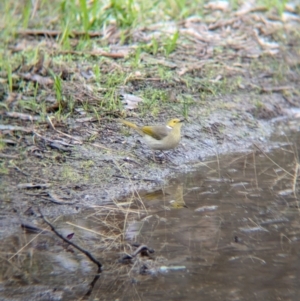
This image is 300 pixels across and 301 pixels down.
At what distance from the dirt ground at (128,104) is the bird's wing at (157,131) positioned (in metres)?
0.27

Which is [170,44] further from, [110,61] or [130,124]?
[130,124]

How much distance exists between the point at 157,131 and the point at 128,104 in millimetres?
1063

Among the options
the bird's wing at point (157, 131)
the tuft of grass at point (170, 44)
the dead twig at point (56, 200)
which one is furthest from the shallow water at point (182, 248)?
the tuft of grass at point (170, 44)

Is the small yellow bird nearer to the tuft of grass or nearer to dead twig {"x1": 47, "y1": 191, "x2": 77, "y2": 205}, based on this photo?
dead twig {"x1": 47, "y1": 191, "x2": 77, "y2": 205}

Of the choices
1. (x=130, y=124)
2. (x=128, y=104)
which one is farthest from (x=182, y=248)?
(x=128, y=104)

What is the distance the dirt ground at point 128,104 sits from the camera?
668 centimetres

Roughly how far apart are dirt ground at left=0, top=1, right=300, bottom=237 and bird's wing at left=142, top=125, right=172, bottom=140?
0.27 meters

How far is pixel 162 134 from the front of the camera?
24.1ft

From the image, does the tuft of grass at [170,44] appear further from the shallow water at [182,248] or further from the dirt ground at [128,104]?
the shallow water at [182,248]

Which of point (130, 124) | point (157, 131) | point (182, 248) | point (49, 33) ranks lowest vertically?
point (49, 33)

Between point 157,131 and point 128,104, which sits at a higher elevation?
point 157,131

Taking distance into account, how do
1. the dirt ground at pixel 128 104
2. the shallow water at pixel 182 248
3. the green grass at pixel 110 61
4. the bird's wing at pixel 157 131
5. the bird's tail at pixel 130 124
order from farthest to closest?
the green grass at pixel 110 61, the bird's tail at pixel 130 124, the bird's wing at pixel 157 131, the dirt ground at pixel 128 104, the shallow water at pixel 182 248

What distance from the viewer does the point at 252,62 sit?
10156 mm

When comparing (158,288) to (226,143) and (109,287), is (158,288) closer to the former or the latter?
(109,287)
